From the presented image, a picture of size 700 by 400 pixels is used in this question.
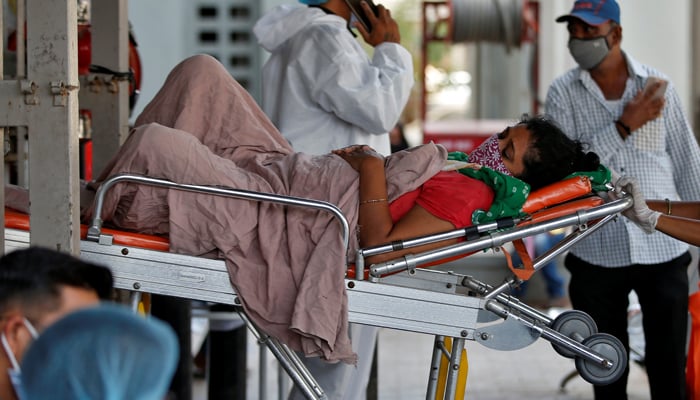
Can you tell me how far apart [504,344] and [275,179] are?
0.79m

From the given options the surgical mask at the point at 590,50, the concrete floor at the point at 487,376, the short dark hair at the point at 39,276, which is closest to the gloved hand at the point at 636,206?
the surgical mask at the point at 590,50

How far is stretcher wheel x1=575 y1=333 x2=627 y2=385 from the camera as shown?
3180mm

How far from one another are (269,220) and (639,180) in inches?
73.5

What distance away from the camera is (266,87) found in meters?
4.27

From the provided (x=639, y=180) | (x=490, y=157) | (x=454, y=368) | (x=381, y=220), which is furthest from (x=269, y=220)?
(x=639, y=180)

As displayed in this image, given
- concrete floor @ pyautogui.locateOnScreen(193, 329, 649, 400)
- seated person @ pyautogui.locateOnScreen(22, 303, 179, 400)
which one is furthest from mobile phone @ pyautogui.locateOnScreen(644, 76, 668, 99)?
seated person @ pyautogui.locateOnScreen(22, 303, 179, 400)

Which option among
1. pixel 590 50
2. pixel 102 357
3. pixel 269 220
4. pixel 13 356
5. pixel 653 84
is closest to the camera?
pixel 102 357

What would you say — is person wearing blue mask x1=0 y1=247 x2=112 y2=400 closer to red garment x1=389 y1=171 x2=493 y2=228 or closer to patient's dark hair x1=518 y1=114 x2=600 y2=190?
red garment x1=389 y1=171 x2=493 y2=228

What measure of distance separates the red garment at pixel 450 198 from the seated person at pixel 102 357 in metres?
1.85

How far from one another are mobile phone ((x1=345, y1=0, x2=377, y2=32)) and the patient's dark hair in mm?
993

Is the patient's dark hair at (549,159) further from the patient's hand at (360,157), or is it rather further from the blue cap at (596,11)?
the blue cap at (596,11)

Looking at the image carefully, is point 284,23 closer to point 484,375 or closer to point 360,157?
point 360,157

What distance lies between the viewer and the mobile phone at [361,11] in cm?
418

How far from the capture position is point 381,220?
3.07 metres
